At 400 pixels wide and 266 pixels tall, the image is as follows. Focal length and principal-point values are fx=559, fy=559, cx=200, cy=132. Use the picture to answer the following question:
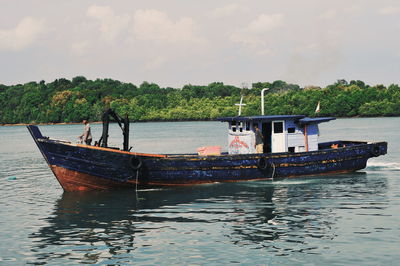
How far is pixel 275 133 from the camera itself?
1115 inches

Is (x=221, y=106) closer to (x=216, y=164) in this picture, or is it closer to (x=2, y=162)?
(x=2, y=162)

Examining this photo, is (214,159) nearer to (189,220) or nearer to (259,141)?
(259,141)

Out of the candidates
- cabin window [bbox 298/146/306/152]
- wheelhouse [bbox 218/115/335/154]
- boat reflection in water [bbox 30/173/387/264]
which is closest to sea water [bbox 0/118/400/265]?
boat reflection in water [bbox 30/173/387/264]

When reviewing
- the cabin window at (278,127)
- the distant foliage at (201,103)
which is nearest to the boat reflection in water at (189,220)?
the cabin window at (278,127)

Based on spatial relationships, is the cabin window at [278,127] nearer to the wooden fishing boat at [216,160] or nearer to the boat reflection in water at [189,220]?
the wooden fishing boat at [216,160]

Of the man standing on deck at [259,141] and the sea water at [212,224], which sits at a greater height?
the man standing on deck at [259,141]

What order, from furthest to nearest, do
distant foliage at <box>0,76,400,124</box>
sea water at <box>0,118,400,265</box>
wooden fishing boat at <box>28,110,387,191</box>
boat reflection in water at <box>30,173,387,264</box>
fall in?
distant foliage at <box>0,76,400,124</box>
wooden fishing boat at <box>28,110,387,191</box>
boat reflection in water at <box>30,173,387,264</box>
sea water at <box>0,118,400,265</box>

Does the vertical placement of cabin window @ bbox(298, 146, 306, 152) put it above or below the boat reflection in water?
above

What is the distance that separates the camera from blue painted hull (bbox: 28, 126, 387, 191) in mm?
24422

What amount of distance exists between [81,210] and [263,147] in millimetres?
10821

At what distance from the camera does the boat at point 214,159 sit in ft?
80.5

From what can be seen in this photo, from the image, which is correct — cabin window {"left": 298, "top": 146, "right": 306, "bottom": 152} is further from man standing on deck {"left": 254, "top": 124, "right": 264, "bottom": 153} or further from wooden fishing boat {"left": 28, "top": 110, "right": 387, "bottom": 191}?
man standing on deck {"left": 254, "top": 124, "right": 264, "bottom": 153}

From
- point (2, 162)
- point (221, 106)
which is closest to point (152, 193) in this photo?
point (2, 162)

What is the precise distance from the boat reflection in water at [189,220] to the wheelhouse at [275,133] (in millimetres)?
1952
